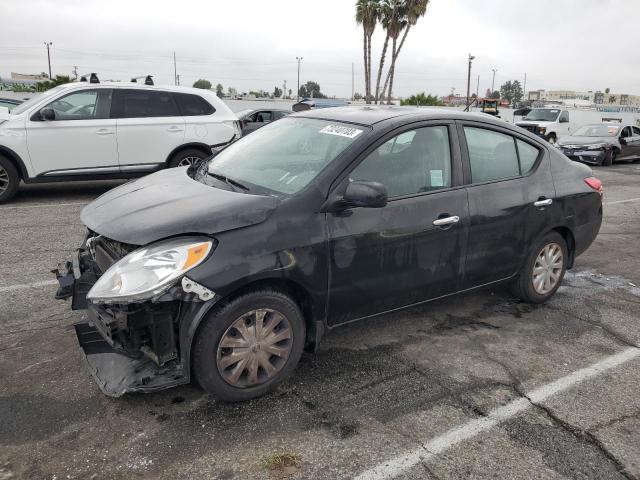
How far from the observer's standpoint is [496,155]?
418 centimetres

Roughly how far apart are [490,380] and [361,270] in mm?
1073

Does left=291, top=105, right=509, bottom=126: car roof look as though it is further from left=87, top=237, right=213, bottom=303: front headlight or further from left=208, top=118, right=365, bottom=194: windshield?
left=87, top=237, right=213, bottom=303: front headlight

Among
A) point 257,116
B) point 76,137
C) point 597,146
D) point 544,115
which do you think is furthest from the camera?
point 544,115

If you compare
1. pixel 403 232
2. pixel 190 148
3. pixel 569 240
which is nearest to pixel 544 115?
pixel 190 148

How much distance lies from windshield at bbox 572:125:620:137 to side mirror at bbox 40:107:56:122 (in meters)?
16.6

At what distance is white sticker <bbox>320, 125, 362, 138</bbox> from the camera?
3.53 m

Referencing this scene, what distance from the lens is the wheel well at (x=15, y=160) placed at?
26.1 feet

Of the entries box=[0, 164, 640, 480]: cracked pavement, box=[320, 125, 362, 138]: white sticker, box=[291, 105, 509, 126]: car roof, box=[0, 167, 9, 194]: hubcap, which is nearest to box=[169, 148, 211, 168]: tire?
box=[0, 167, 9, 194]: hubcap

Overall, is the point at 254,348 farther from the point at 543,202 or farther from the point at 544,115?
the point at 544,115

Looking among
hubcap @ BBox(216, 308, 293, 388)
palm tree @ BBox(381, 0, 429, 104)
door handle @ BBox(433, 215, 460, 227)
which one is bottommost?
hubcap @ BBox(216, 308, 293, 388)

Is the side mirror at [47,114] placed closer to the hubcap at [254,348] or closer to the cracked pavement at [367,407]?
the cracked pavement at [367,407]

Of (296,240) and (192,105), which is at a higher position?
(192,105)

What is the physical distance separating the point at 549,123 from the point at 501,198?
67.3 feet

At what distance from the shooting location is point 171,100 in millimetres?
9219
